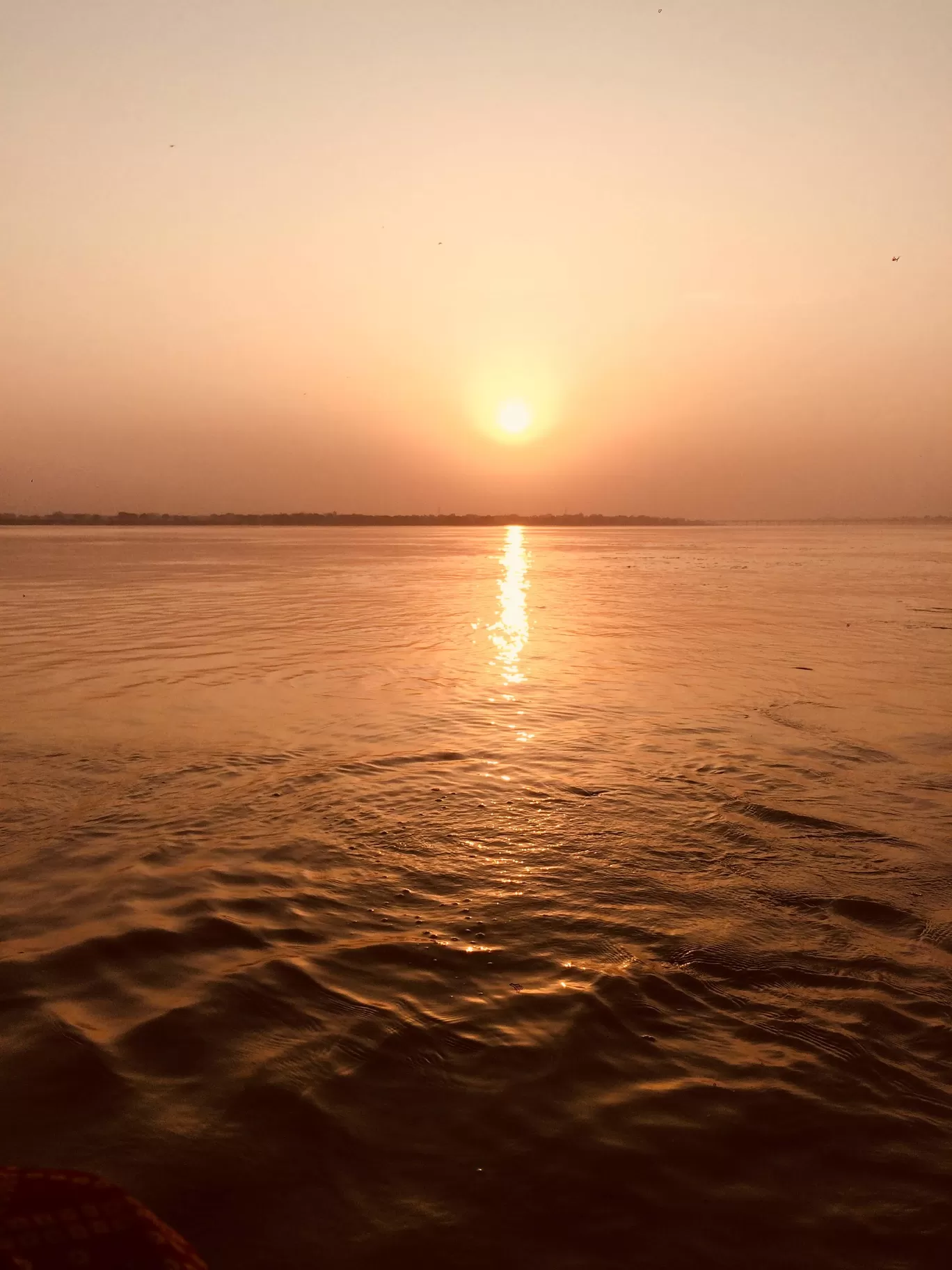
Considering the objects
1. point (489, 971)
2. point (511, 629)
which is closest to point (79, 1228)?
point (489, 971)

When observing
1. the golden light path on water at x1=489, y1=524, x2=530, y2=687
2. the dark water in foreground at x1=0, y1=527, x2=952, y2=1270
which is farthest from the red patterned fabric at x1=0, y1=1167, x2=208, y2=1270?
the golden light path on water at x1=489, y1=524, x2=530, y2=687

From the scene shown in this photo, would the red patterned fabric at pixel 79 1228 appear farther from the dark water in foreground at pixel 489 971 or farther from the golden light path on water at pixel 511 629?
the golden light path on water at pixel 511 629

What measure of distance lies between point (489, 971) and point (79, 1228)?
10.4 feet

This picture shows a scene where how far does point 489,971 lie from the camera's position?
16.6 ft

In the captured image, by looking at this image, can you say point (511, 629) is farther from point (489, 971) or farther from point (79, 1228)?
point (79, 1228)

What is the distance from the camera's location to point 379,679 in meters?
14.3

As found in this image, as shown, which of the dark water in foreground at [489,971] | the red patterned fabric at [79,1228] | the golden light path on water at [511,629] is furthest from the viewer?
the golden light path on water at [511,629]

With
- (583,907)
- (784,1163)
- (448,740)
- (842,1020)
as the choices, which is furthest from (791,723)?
(784,1163)

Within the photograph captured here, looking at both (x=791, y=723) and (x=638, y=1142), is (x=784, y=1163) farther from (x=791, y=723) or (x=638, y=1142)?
(x=791, y=723)

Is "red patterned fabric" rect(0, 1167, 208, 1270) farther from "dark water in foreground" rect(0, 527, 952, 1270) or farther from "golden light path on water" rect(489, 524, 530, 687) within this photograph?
"golden light path on water" rect(489, 524, 530, 687)

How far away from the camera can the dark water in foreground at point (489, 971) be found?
341 cm

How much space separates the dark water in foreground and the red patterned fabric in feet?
3.71

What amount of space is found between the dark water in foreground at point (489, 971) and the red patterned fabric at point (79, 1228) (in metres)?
1.13

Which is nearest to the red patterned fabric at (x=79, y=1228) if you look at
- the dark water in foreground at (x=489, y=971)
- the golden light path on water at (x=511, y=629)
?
the dark water in foreground at (x=489, y=971)
